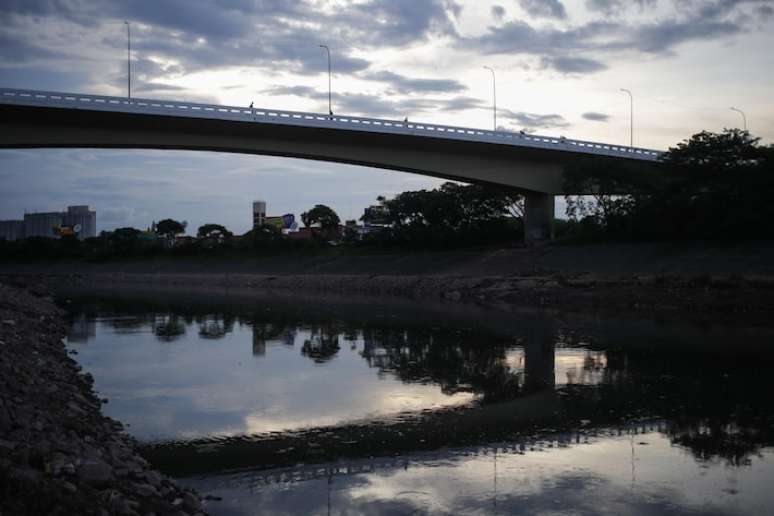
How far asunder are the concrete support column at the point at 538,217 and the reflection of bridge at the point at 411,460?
4590 centimetres

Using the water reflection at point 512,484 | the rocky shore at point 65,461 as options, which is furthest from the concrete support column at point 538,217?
the rocky shore at point 65,461

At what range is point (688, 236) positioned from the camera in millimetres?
45188

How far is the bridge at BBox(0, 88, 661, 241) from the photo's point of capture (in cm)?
3897

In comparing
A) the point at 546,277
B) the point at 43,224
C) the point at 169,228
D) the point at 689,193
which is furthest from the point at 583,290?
the point at 43,224

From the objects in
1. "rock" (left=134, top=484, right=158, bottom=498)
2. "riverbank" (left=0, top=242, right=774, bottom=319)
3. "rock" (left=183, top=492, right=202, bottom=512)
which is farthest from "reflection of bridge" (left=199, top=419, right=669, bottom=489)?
"riverbank" (left=0, top=242, right=774, bottom=319)

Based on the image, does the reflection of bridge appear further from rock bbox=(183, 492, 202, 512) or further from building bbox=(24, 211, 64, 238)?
building bbox=(24, 211, 64, 238)

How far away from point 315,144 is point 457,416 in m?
36.5

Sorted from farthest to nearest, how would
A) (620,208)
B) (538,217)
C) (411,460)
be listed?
(538,217)
(620,208)
(411,460)

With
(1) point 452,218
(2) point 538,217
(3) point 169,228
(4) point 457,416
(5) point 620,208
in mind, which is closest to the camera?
(4) point 457,416

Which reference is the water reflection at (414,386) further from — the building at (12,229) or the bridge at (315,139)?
the building at (12,229)

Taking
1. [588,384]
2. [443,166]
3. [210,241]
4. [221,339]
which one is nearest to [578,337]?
[588,384]

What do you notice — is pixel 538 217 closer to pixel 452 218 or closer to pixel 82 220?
pixel 452 218

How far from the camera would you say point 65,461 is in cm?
773

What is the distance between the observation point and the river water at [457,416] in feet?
30.2
